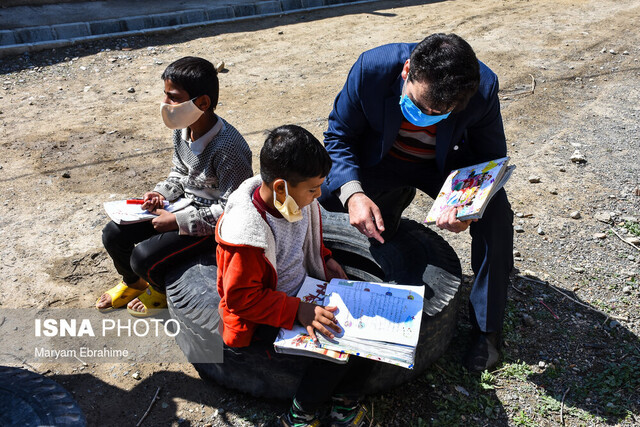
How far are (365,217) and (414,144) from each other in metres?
0.72

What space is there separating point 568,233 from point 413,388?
207 cm

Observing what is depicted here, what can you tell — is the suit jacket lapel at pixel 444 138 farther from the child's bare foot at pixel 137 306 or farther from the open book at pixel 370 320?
the child's bare foot at pixel 137 306

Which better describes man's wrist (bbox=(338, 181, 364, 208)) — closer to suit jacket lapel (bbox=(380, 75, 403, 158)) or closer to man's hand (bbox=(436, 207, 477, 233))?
suit jacket lapel (bbox=(380, 75, 403, 158))

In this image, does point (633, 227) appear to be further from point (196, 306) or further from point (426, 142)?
point (196, 306)

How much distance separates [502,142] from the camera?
3.21 m

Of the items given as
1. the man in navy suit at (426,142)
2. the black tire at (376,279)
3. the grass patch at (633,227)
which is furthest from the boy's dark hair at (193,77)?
the grass patch at (633,227)

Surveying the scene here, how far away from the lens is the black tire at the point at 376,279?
267 centimetres

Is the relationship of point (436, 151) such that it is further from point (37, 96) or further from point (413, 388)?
point (37, 96)

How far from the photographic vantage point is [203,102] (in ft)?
10.3

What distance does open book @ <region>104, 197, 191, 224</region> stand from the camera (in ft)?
10.3

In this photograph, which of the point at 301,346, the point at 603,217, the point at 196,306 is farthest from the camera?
the point at 603,217

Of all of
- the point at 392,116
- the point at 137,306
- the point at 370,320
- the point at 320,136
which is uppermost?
the point at 392,116

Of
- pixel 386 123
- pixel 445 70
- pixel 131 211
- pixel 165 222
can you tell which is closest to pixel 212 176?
→ pixel 165 222

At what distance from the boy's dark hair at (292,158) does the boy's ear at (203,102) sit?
2.75ft
